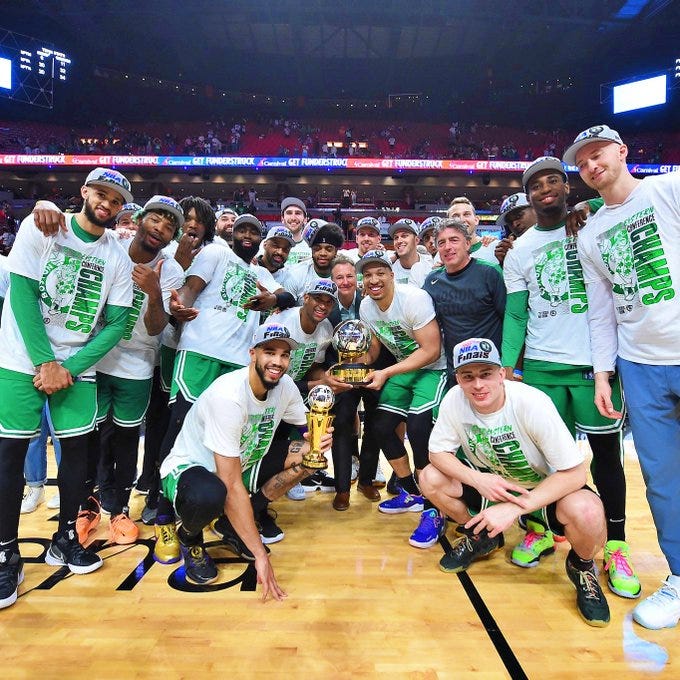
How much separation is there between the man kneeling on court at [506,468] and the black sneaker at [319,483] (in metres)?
1.37

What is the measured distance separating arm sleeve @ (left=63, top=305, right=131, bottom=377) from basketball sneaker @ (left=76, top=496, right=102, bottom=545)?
40.5 inches

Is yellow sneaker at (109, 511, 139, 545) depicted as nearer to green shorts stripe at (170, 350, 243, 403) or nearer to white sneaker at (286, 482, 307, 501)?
green shorts stripe at (170, 350, 243, 403)

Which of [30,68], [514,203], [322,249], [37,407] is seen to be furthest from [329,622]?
[30,68]

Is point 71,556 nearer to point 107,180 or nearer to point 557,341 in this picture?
point 107,180

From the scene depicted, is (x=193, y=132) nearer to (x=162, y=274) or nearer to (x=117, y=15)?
(x=117, y=15)

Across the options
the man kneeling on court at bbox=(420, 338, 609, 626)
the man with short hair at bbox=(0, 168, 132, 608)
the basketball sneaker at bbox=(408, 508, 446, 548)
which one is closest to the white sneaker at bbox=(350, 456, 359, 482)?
the basketball sneaker at bbox=(408, 508, 446, 548)

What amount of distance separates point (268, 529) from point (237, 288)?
1.55 meters

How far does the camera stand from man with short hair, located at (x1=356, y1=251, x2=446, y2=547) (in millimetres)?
2934

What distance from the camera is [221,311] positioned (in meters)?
2.94

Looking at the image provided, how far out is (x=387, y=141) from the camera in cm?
2319

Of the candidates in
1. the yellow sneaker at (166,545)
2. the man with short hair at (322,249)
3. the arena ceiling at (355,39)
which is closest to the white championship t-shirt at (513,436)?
the yellow sneaker at (166,545)

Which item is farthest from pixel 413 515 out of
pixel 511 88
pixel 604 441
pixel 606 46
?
pixel 511 88

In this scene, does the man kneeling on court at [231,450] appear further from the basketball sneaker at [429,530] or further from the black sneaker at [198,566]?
the basketball sneaker at [429,530]

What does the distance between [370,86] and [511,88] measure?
287 inches
